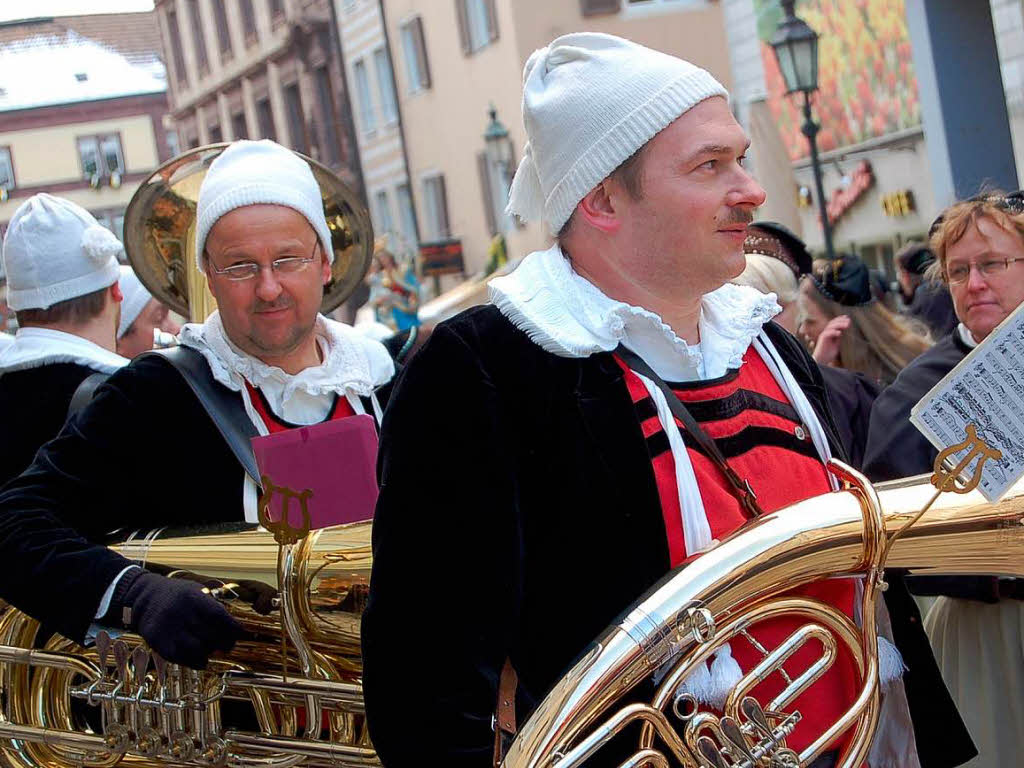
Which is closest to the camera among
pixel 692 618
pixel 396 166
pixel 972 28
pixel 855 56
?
pixel 692 618

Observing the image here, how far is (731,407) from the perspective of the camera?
6.77ft

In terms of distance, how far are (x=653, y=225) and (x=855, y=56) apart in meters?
15.4

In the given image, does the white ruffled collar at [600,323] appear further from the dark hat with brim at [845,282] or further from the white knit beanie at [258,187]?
the dark hat with brim at [845,282]

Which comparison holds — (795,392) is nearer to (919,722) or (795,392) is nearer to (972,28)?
(919,722)

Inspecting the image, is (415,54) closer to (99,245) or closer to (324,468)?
(99,245)

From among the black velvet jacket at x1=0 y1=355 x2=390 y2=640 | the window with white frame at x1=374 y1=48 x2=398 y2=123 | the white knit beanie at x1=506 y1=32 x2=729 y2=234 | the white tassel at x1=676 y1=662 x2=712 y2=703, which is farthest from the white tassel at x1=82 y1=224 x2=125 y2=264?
the window with white frame at x1=374 y1=48 x2=398 y2=123

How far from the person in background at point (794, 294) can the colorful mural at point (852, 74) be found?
10.7 metres

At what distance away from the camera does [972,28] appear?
1016 cm

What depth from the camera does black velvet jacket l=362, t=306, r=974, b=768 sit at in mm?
1882

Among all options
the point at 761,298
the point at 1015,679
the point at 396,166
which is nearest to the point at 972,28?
the point at 1015,679

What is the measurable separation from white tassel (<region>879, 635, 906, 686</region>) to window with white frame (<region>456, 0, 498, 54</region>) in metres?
21.4

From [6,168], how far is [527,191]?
4733 centimetres

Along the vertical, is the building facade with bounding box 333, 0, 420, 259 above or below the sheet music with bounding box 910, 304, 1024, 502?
above

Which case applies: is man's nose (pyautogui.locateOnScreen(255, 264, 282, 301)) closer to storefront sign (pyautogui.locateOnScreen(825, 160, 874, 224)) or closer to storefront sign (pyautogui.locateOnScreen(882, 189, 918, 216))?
storefront sign (pyautogui.locateOnScreen(882, 189, 918, 216))
